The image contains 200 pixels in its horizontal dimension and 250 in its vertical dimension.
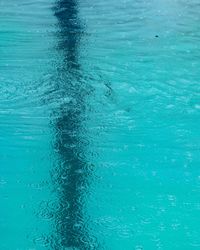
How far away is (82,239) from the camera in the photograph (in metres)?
3.34

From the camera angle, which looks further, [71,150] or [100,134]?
[100,134]

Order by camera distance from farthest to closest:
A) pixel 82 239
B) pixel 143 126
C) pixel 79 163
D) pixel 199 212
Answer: pixel 143 126 → pixel 79 163 → pixel 199 212 → pixel 82 239

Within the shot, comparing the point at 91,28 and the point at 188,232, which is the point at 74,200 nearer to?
the point at 188,232

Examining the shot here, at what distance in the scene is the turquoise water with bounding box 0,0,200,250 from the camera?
3.52m

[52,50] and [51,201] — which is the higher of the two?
[52,50]

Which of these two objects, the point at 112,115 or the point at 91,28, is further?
the point at 91,28

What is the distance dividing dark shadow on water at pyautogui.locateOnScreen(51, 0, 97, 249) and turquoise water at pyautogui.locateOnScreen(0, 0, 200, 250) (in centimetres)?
1

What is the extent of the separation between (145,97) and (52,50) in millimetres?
1919

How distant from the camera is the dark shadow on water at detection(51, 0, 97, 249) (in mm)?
3412

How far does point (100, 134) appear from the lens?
464cm

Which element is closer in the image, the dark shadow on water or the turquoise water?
the dark shadow on water

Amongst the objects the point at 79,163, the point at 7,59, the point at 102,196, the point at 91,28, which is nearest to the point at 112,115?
the point at 79,163

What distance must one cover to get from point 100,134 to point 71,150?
1.37ft

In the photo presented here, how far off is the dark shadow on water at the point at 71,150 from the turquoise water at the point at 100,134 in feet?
0.03
